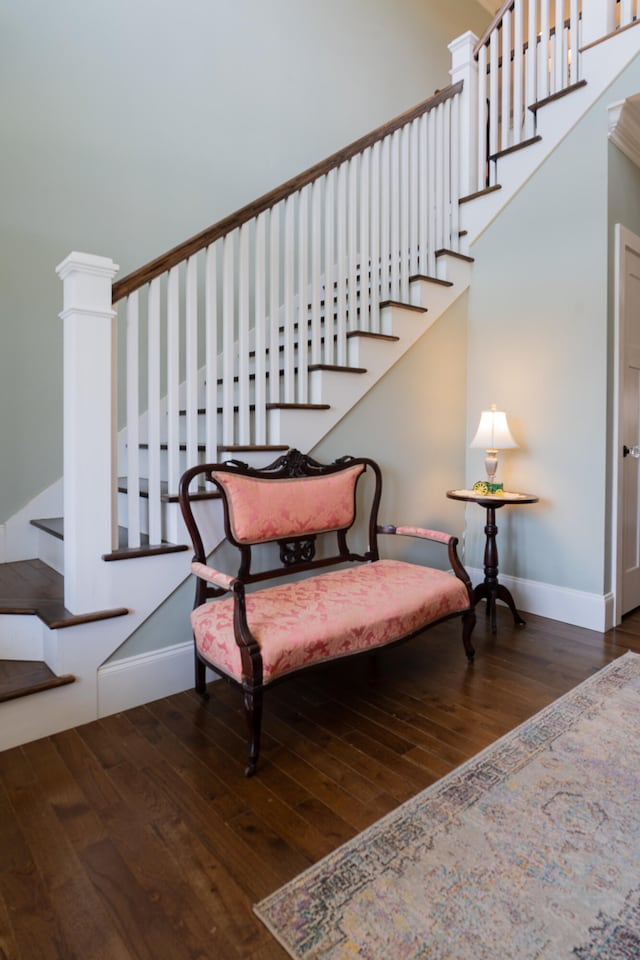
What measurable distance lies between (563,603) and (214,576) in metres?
2.22

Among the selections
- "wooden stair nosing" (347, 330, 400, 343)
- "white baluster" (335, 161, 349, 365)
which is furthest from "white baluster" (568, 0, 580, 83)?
"wooden stair nosing" (347, 330, 400, 343)

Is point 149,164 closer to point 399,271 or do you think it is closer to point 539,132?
point 399,271

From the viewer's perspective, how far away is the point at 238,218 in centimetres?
237

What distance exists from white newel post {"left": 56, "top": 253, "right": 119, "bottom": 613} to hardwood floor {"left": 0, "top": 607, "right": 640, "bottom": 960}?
1.97ft

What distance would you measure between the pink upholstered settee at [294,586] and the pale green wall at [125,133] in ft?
4.17

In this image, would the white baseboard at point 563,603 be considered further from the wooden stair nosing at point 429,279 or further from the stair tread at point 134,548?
the stair tread at point 134,548

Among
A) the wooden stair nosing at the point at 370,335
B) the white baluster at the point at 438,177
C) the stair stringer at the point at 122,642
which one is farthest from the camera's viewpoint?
the white baluster at the point at 438,177

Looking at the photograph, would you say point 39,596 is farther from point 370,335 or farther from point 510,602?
point 510,602

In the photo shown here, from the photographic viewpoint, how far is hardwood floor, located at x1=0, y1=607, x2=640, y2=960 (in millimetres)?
1174

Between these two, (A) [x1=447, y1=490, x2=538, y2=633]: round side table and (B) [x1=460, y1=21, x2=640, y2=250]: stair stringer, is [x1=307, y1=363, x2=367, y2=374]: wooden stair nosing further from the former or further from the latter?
(B) [x1=460, y1=21, x2=640, y2=250]: stair stringer

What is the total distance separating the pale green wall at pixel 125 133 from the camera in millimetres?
2754

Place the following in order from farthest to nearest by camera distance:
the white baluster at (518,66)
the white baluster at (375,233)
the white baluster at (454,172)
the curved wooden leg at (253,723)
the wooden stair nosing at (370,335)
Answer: the white baluster at (454,172)
the white baluster at (518,66)
the white baluster at (375,233)
the wooden stair nosing at (370,335)
the curved wooden leg at (253,723)

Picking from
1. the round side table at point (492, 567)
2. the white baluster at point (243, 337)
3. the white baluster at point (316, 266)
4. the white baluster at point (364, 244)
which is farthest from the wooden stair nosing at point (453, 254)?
the round side table at point (492, 567)

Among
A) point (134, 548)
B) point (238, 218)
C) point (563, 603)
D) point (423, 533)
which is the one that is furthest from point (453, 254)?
point (134, 548)
